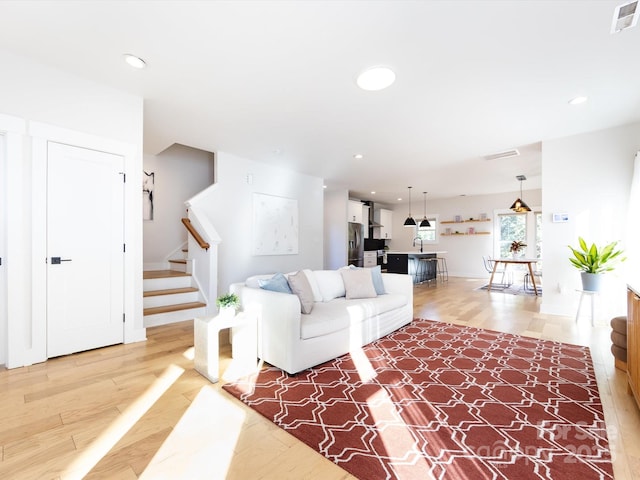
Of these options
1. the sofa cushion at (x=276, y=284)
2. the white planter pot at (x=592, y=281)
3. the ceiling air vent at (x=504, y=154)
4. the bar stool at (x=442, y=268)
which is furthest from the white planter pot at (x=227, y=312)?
the bar stool at (x=442, y=268)

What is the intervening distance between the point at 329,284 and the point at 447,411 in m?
1.88

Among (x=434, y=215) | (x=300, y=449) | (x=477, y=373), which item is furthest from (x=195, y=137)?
(x=434, y=215)

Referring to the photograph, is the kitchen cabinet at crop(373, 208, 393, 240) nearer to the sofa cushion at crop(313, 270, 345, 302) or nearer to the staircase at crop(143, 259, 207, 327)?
the sofa cushion at crop(313, 270, 345, 302)

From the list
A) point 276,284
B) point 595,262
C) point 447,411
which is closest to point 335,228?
point 595,262

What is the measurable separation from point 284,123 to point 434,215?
813cm

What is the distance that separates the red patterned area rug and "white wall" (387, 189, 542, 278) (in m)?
6.99

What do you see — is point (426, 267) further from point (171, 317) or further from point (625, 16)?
point (625, 16)

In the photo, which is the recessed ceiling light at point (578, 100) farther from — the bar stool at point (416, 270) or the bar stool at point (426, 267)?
the bar stool at point (426, 267)

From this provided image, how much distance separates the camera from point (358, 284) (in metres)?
3.56

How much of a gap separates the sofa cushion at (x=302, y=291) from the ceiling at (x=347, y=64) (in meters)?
1.92

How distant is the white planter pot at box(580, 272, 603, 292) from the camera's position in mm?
3703

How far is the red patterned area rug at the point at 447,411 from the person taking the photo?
1.41 metres

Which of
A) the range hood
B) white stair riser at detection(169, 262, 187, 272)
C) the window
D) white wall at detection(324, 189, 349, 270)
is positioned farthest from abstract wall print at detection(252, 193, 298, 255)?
the window

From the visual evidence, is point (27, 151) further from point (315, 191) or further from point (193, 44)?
point (315, 191)
